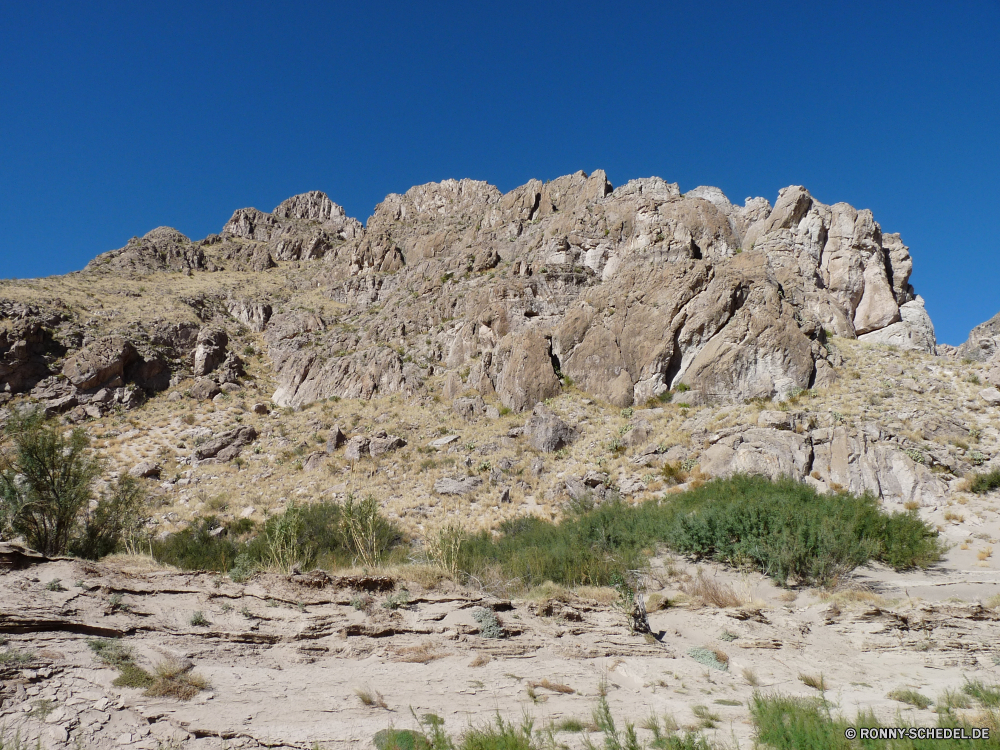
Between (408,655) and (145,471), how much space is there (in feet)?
74.8

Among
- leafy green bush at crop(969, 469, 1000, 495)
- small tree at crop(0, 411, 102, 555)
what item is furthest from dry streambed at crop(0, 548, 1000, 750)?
leafy green bush at crop(969, 469, 1000, 495)

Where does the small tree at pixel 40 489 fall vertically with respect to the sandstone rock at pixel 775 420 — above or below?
below

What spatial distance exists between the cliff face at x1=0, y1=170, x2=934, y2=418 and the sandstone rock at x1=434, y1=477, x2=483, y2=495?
6.66 metres

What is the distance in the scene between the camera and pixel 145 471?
21.5 meters

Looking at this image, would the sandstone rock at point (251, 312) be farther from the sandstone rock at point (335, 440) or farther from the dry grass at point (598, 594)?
the dry grass at point (598, 594)

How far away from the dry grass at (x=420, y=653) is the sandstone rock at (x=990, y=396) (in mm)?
22355

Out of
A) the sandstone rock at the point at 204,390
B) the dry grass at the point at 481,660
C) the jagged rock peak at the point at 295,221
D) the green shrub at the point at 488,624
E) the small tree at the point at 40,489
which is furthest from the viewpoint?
the jagged rock peak at the point at 295,221

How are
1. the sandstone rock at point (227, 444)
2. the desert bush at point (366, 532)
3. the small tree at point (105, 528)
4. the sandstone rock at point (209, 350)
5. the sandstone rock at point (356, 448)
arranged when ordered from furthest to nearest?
the sandstone rock at point (209, 350) → the sandstone rock at point (227, 444) → the sandstone rock at point (356, 448) → the desert bush at point (366, 532) → the small tree at point (105, 528)

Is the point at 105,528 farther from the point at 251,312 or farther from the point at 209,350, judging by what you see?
the point at 251,312

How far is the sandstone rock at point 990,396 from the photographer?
54.9 ft

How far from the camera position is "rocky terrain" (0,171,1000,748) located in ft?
16.0

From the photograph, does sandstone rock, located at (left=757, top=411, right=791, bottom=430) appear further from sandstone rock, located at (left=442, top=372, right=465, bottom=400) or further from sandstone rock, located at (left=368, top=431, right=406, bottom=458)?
sandstone rock, located at (left=368, top=431, right=406, bottom=458)

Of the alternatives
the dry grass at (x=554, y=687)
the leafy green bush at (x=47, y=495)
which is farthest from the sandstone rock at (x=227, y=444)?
the dry grass at (x=554, y=687)

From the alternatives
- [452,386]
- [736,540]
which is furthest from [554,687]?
[452,386]
